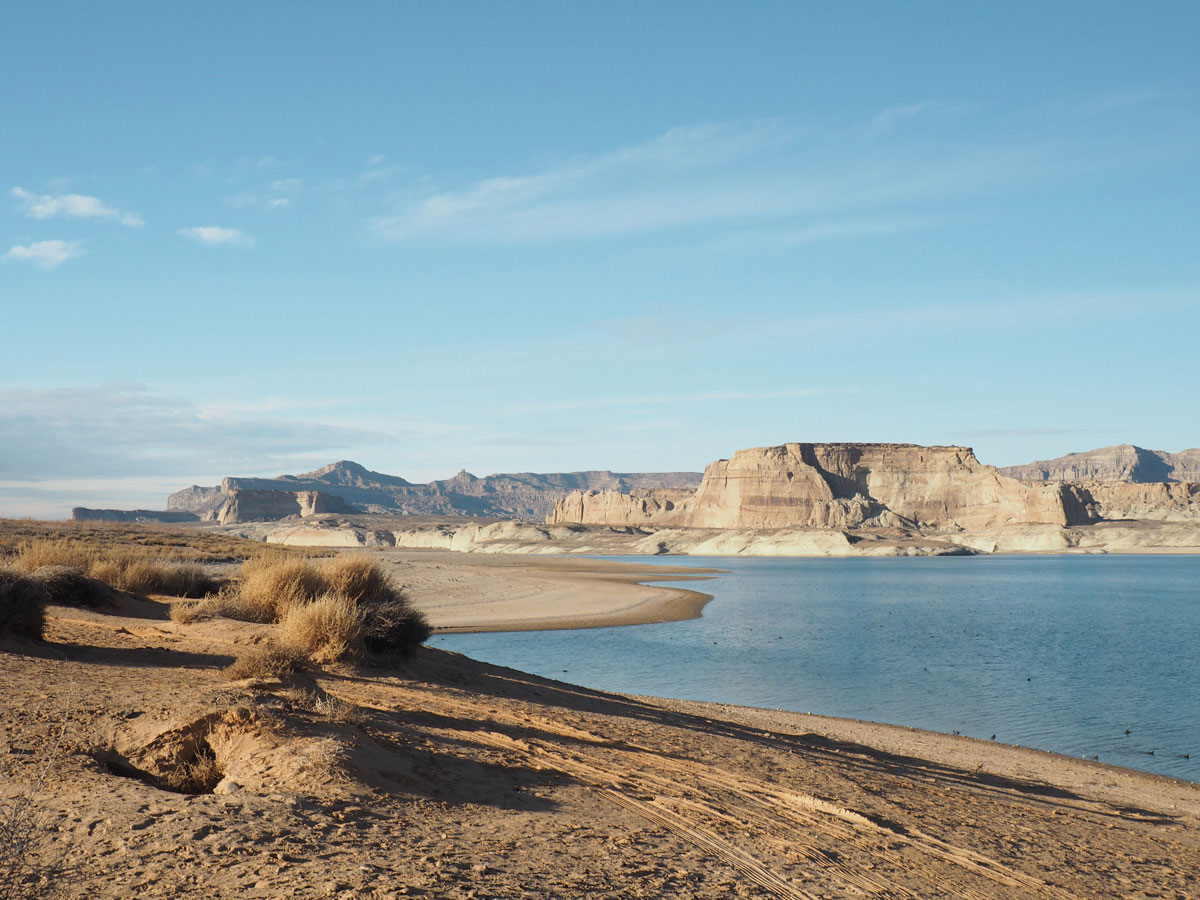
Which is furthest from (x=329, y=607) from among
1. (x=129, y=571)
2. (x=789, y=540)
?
(x=789, y=540)

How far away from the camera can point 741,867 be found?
6.44 meters

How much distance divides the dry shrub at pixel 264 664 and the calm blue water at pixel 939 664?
11017mm

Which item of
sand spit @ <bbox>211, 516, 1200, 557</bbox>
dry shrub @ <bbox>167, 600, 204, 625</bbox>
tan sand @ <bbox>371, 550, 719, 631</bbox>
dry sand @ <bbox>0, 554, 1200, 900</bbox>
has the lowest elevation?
sand spit @ <bbox>211, 516, 1200, 557</bbox>

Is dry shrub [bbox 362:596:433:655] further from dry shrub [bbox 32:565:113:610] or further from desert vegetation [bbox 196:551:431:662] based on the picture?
dry shrub [bbox 32:565:113:610]

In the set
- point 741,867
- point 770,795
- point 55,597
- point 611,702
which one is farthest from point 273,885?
point 55,597

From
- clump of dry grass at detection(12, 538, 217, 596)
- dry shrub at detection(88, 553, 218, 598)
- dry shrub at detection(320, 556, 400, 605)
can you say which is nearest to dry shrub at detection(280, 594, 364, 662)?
dry shrub at detection(320, 556, 400, 605)

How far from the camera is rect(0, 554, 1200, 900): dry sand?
5531 millimetres

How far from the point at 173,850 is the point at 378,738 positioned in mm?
2927

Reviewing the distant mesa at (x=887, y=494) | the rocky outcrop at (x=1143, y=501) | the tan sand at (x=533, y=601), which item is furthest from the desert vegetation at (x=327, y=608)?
the rocky outcrop at (x=1143, y=501)

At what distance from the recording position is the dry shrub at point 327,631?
13.0 meters

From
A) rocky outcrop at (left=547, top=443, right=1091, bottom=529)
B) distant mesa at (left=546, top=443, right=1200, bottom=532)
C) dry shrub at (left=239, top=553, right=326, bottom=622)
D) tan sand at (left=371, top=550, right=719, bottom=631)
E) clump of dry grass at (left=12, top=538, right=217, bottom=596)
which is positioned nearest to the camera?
dry shrub at (left=239, top=553, right=326, bottom=622)

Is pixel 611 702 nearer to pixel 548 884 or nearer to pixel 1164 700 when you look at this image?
pixel 548 884

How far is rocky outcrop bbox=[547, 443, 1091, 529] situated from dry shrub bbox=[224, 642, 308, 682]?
15552 cm

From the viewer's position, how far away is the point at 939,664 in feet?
85.4
